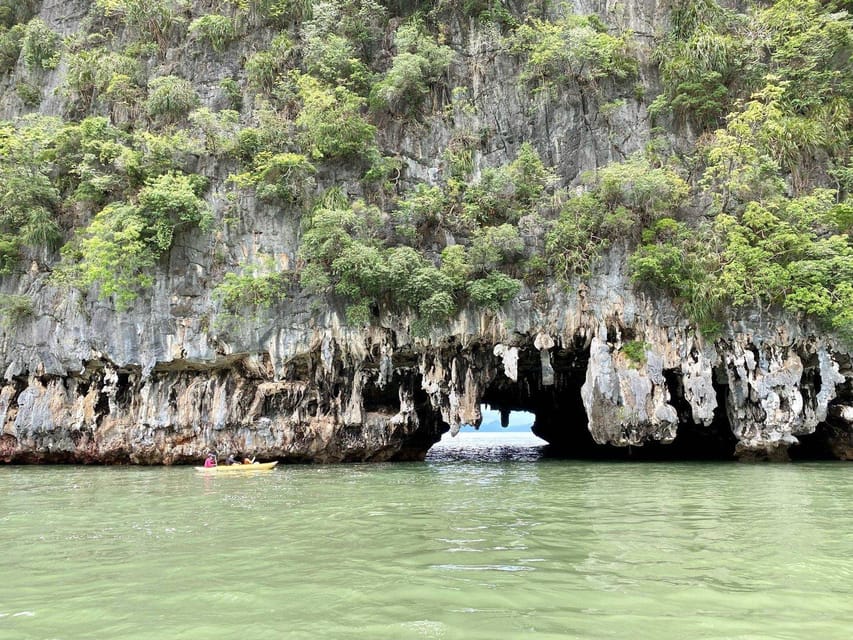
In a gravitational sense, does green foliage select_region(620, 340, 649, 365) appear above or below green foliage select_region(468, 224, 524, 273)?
below

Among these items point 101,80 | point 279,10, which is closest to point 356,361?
point 279,10

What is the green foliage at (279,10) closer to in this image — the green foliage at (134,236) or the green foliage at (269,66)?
the green foliage at (269,66)

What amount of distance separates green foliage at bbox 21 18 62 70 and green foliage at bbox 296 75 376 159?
13611mm

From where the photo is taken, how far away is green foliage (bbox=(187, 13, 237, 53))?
909 inches

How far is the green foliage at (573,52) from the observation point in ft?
68.0

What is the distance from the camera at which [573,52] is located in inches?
812

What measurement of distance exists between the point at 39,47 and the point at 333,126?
16025 millimetres

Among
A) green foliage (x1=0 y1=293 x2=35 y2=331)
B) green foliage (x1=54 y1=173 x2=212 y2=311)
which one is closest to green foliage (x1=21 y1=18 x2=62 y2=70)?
green foliage (x1=54 y1=173 x2=212 y2=311)

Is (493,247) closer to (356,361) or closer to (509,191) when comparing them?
(509,191)

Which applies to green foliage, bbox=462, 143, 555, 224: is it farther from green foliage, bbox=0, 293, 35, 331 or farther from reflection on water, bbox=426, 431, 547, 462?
green foliage, bbox=0, 293, 35, 331

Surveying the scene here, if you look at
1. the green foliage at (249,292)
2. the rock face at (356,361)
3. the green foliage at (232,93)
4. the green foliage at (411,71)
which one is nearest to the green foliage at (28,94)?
the rock face at (356,361)

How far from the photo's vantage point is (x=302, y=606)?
444cm

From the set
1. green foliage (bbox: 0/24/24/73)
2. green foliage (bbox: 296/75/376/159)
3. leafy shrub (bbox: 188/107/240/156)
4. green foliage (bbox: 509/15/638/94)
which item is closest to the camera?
green foliage (bbox: 296/75/376/159)

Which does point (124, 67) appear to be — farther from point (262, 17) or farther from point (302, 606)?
point (302, 606)
